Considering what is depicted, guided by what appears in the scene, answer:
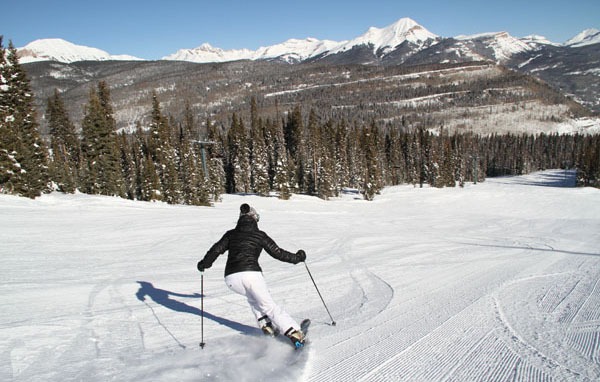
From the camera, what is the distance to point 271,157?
221ft

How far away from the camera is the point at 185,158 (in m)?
44.2

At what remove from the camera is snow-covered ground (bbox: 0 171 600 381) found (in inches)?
175

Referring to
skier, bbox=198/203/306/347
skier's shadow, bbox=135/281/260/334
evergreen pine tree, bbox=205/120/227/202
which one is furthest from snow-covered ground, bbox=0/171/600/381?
evergreen pine tree, bbox=205/120/227/202

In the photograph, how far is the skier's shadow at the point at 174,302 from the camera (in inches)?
237

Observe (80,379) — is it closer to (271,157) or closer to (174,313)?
(174,313)

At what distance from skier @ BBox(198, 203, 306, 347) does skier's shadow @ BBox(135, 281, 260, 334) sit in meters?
0.90

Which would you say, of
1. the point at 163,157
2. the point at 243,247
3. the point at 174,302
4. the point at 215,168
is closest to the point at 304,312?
the point at 243,247

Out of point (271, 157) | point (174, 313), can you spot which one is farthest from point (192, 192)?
point (174, 313)

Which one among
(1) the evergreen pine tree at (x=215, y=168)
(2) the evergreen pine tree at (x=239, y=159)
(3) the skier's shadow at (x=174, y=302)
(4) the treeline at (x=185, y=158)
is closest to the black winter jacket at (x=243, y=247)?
(3) the skier's shadow at (x=174, y=302)

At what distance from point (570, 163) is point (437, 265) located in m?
151

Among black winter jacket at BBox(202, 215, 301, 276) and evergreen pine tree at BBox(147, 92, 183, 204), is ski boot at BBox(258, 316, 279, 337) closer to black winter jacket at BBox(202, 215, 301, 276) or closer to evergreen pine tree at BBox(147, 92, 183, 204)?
black winter jacket at BBox(202, 215, 301, 276)

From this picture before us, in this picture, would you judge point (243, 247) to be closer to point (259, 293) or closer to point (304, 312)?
point (259, 293)

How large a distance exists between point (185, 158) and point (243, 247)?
136ft

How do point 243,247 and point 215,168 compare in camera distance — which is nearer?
point 243,247
